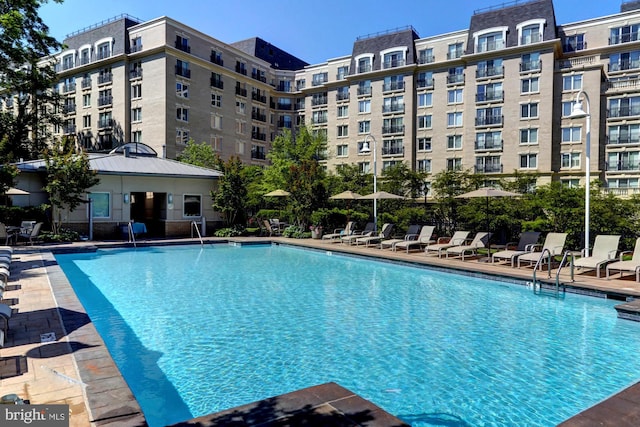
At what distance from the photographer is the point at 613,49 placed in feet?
119

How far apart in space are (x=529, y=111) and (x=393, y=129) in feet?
41.6

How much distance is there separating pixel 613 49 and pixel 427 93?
15815 mm

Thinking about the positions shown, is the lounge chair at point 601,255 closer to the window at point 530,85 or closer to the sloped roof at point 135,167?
the sloped roof at point 135,167

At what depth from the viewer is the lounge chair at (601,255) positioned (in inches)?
426

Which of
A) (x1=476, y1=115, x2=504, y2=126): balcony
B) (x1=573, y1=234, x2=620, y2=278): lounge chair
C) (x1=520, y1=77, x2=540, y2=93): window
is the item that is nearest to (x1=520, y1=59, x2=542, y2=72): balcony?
(x1=520, y1=77, x2=540, y2=93): window

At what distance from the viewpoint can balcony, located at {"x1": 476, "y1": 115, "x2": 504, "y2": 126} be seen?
38188mm

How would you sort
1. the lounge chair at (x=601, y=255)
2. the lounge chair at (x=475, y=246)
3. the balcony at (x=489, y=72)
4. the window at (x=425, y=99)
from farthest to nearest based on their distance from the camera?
the window at (x=425, y=99) → the balcony at (x=489, y=72) → the lounge chair at (x=475, y=246) → the lounge chair at (x=601, y=255)

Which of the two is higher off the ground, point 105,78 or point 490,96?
point 105,78

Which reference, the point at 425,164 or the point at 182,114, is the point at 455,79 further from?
the point at 182,114

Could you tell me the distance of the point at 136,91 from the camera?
3984 cm

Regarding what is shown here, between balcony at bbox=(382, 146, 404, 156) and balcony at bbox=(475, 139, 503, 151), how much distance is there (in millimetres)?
7350

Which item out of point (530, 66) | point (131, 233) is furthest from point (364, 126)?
point (131, 233)

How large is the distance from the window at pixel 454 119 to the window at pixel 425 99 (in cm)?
237

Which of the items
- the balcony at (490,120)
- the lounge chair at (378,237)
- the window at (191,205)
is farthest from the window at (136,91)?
the balcony at (490,120)
